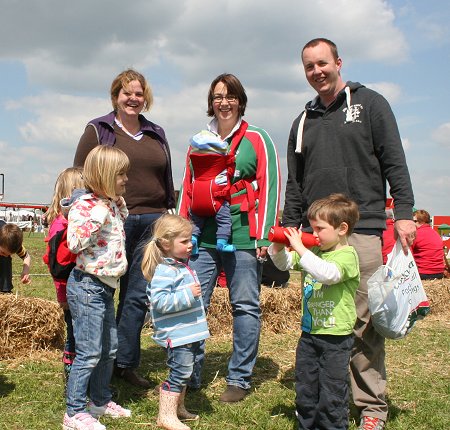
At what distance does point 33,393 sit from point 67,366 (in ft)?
1.30

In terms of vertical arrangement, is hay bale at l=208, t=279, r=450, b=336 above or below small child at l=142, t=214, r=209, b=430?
below

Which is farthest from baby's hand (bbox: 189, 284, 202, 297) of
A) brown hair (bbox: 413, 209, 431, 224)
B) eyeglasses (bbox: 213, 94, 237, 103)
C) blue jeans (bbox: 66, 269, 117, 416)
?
brown hair (bbox: 413, 209, 431, 224)

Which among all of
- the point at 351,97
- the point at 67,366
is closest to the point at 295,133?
the point at 351,97

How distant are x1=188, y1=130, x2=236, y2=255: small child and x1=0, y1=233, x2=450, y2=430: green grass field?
1244 millimetres

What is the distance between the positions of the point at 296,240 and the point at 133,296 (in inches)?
70.4

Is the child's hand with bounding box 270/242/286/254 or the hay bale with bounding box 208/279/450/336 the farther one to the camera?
the hay bale with bounding box 208/279/450/336

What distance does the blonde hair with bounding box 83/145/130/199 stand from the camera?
12.8 feet

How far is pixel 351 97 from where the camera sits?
13.3ft

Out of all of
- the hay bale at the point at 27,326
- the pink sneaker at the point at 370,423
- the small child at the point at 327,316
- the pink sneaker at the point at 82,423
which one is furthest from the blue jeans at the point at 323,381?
the hay bale at the point at 27,326

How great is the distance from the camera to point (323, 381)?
359 cm

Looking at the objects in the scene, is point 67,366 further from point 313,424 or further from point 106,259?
point 313,424

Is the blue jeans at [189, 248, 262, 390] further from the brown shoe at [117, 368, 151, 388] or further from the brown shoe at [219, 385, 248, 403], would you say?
the brown shoe at [117, 368, 151, 388]

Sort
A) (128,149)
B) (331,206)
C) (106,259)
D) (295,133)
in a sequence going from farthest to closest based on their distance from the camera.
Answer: (128,149) < (295,133) < (106,259) < (331,206)

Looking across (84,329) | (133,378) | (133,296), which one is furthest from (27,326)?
(84,329)
